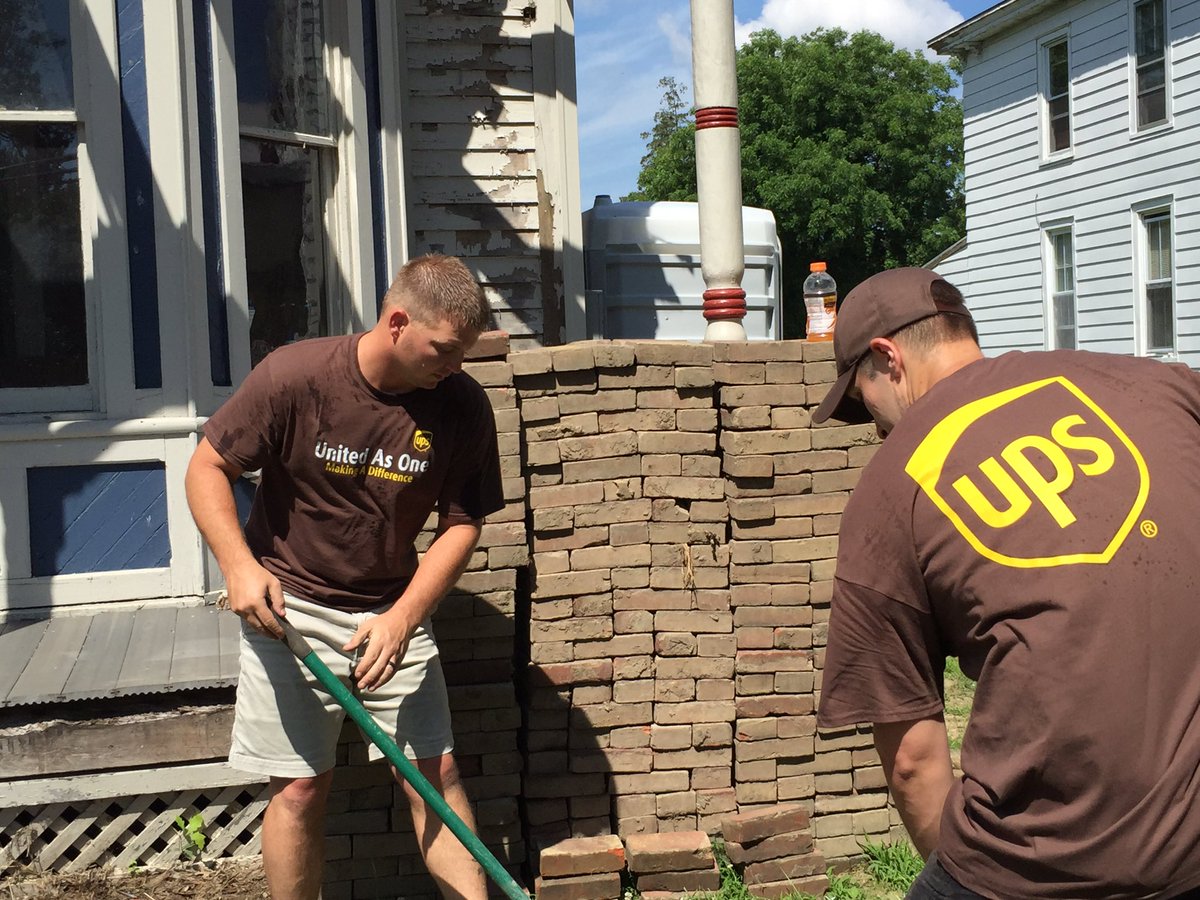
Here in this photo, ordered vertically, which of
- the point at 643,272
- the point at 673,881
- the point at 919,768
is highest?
the point at 643,272

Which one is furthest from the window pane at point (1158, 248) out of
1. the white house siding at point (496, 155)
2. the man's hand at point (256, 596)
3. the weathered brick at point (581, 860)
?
the man's hand at point (256, 596)

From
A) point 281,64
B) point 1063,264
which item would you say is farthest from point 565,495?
point 1063,264

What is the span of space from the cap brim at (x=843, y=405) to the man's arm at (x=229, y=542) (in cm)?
166

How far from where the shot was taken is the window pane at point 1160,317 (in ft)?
47.0

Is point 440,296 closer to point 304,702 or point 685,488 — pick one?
point 304,702

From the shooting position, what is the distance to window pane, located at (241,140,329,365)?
18.7ft

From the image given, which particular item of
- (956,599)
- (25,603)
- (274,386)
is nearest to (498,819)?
(274,386)

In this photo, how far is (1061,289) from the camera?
16.5m

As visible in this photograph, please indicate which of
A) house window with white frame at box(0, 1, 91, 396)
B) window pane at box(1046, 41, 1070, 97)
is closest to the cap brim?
house window with white frame at box(0, 1, 91, 396)

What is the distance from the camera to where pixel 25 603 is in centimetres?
502

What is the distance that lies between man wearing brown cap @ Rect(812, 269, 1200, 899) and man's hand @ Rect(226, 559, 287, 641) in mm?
1776

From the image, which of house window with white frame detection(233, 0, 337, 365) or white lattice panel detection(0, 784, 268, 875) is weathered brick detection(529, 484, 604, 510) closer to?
white lattice panel detection(0, 784, 268, 875)

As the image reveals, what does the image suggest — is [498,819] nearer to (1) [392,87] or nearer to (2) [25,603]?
(2) [25,603]

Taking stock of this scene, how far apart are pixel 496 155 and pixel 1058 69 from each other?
12.0 m
